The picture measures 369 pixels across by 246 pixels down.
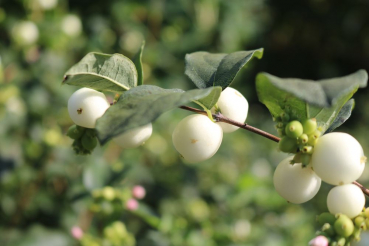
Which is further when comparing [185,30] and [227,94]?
[185,30]

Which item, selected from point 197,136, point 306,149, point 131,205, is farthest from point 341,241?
point 131,205

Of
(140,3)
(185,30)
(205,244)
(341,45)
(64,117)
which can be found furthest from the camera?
(341,45)

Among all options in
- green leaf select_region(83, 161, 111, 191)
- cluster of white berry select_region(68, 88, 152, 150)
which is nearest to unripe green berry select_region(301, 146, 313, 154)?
cluster of white berry select_region(68, 88, 152, 150)

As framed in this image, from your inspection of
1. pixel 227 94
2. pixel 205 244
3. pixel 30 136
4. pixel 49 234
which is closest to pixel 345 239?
pixel 227 94

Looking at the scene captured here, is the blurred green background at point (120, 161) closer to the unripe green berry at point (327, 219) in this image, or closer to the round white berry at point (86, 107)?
the round white berry at point (86, 107)

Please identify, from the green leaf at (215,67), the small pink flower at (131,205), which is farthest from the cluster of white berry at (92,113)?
the small pink flower at (131,205)

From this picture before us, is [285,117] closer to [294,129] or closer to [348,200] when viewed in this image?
[294,129]

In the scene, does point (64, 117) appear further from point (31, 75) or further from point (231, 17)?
point (231, 17)
